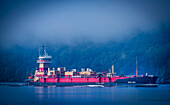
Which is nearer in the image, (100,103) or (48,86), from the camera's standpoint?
(100,103)

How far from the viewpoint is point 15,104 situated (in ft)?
188

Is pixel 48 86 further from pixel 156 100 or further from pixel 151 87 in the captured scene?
pixel 156 100

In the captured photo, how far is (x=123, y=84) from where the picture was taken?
97500 mm

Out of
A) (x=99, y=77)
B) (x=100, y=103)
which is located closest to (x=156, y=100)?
(x=100, y=103)

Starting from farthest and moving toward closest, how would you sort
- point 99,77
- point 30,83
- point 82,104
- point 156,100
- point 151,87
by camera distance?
point 30,83 < point 99,77 < point 151,87 < point 156,100 < point 82,104

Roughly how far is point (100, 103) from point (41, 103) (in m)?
10.4

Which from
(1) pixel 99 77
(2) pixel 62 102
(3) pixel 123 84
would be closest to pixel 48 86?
(1) pixel 99 77

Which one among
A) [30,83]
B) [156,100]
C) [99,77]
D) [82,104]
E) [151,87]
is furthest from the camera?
[30,83]

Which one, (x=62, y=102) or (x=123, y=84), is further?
(x=123, y=84)

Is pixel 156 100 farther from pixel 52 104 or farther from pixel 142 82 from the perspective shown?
pixel 142 82

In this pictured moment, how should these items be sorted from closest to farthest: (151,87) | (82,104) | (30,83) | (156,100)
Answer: (82,104) < (156,100) < (151,87) < (30,83)

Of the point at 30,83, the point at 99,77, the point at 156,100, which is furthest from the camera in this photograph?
the point at 30,83

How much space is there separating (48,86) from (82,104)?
55507 mm

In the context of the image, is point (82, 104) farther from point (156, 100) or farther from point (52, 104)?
point (156, 100)
